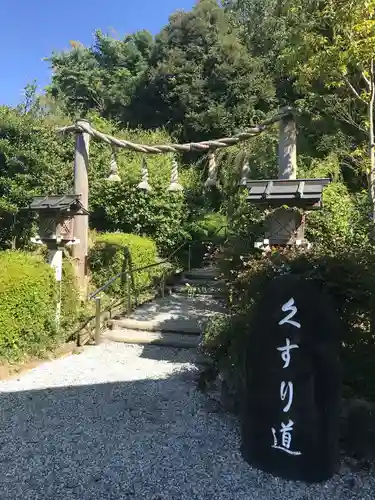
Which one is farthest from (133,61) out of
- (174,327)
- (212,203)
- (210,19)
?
(174,327)

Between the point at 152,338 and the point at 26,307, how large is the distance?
1969 mm

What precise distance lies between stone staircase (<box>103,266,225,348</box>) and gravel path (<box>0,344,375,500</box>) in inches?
44.0

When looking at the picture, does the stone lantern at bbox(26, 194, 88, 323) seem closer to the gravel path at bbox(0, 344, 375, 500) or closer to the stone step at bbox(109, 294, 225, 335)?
the stone step at bbox(109, 294, 225, 335)

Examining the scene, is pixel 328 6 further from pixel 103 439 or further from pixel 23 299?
pixel 103 439

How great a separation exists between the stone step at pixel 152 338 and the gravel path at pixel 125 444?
90cm

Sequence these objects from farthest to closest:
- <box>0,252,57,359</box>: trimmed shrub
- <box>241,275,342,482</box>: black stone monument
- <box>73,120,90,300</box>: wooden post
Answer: <box>73,120,90,300</box>: wooden post, <box>0,252,57,359</box>: trimmed shrub, <box>241,275,342,482</box>: black stone monument

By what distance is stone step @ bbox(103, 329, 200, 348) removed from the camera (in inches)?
240

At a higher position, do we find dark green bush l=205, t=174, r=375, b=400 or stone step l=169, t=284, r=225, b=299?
dark green bush l=205, t=174, r=375, b=400

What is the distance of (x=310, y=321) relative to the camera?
2.62 m

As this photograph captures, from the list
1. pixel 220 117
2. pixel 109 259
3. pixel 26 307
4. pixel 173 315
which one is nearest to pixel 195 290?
pixel 173 315

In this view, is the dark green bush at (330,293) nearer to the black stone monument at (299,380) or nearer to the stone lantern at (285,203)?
the black stone monument at (299,380)

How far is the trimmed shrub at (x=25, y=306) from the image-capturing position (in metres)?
4.98

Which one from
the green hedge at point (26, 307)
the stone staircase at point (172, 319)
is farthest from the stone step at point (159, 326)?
the green hedge at point (26, 307)

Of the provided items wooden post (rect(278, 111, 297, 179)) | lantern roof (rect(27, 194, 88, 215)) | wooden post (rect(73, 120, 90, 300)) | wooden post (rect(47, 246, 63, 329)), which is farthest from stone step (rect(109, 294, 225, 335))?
wooden post (rect(278, 111, 297, 179))
